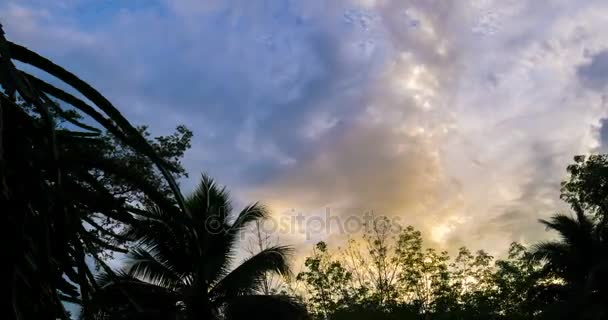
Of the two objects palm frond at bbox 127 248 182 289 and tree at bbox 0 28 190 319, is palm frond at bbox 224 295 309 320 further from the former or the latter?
tree at bbox 0 28 190 319

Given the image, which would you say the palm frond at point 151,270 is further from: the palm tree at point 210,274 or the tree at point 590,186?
the tree at point 590,186

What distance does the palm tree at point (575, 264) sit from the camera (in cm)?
1636

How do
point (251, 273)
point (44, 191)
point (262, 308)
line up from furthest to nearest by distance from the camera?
point (251, 273) → point (262, 308) → point (44, 191)

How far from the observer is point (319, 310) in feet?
70.7

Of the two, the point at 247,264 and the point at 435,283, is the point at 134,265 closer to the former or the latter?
the point at 247,264

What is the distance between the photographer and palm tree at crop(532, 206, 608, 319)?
1636cm

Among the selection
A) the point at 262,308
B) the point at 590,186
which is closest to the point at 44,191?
the point at 262,308

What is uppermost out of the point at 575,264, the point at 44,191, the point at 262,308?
the point at 575,264

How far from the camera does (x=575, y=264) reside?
18750 millimetres

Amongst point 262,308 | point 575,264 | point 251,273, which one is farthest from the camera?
point 575,264

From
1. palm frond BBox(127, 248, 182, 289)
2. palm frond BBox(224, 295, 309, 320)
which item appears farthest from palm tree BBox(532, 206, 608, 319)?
palm frond BBox(127, 248, 182, 289)

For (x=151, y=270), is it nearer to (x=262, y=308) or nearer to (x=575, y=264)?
(x=262, y=308)

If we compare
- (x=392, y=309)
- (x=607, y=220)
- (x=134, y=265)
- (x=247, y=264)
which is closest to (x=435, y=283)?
(x=392, y=309)

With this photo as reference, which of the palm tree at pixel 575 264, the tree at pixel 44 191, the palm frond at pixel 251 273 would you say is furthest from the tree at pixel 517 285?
the tree at pixel 44 191
